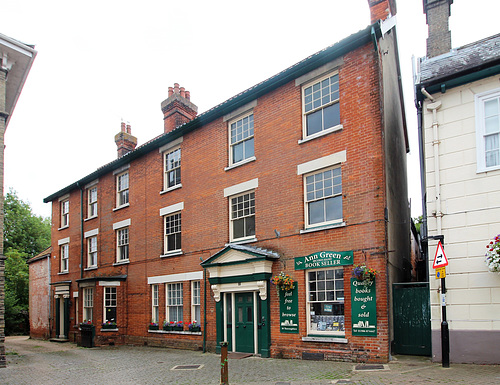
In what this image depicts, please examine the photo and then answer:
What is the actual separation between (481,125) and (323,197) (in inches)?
179

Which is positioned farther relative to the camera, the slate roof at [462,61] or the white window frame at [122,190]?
the white window frame at [122,190]

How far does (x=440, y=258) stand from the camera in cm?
1016

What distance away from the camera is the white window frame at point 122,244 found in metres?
21.7

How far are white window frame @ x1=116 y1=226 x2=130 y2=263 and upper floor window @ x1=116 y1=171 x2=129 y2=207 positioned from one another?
4.51ft

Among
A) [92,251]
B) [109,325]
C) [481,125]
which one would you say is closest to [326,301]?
[481,125]

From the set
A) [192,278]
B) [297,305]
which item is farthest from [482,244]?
[192,278]

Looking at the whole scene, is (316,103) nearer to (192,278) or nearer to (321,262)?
(321,262)

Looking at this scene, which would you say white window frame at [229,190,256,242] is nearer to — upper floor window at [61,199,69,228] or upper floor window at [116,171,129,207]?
upper floor window at [116,171,129,207]

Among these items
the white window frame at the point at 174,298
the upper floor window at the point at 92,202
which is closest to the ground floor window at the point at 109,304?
the white window frame at the point at 174,298

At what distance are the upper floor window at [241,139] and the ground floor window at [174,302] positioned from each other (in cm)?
574

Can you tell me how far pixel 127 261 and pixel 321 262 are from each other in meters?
11.5

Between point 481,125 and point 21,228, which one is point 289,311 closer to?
point 481,125

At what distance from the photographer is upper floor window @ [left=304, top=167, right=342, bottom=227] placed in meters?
13.1

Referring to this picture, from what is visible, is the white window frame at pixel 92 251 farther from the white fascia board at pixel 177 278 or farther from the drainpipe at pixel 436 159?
the drainpipe at pixel 436 159
